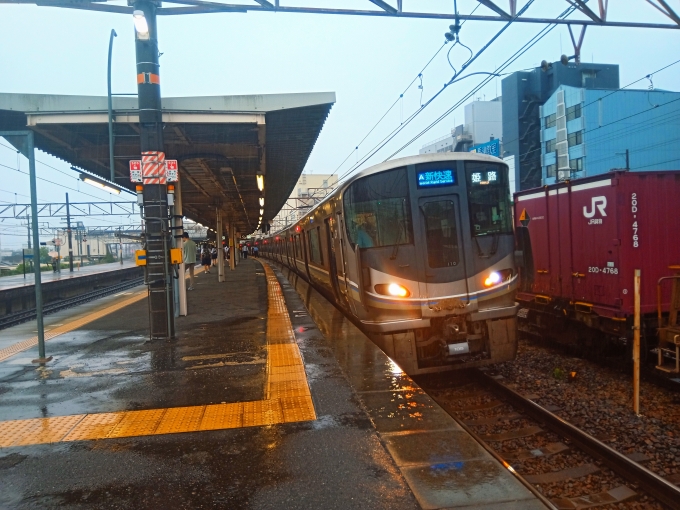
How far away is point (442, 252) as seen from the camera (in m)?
6.76

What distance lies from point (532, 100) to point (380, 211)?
3706 cm

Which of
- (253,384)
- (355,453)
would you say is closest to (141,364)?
(253,384)

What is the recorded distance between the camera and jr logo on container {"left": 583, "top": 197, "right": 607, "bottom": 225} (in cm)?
813

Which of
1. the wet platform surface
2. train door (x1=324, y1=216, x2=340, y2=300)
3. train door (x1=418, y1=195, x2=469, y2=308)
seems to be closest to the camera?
train door (x1=418, y1=195, x2=469, y2=308)

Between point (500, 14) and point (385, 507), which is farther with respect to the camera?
point (500, 14)

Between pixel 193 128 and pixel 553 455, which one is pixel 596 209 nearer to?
pixel 553 455

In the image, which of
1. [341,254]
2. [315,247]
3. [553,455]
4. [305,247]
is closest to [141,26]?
[341,254]

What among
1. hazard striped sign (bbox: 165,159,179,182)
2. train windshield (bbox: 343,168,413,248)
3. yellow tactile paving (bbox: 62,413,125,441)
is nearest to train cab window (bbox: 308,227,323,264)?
hazard striped sign (bbox: 165,159,179,182)

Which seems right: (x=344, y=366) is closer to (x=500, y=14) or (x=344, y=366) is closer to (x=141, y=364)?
(x=141, y=364)

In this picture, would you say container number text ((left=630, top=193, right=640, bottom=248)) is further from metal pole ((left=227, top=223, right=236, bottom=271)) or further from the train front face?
metal pole ((left=227, top=223, right=236, bottom=271))

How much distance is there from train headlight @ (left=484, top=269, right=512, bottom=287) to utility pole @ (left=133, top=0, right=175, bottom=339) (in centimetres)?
455

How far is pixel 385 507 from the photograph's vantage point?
3.09 meters

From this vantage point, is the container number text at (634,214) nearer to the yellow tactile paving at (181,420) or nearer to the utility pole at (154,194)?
the yellow tactile paving at (181,420)

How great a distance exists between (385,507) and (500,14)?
685 cm
